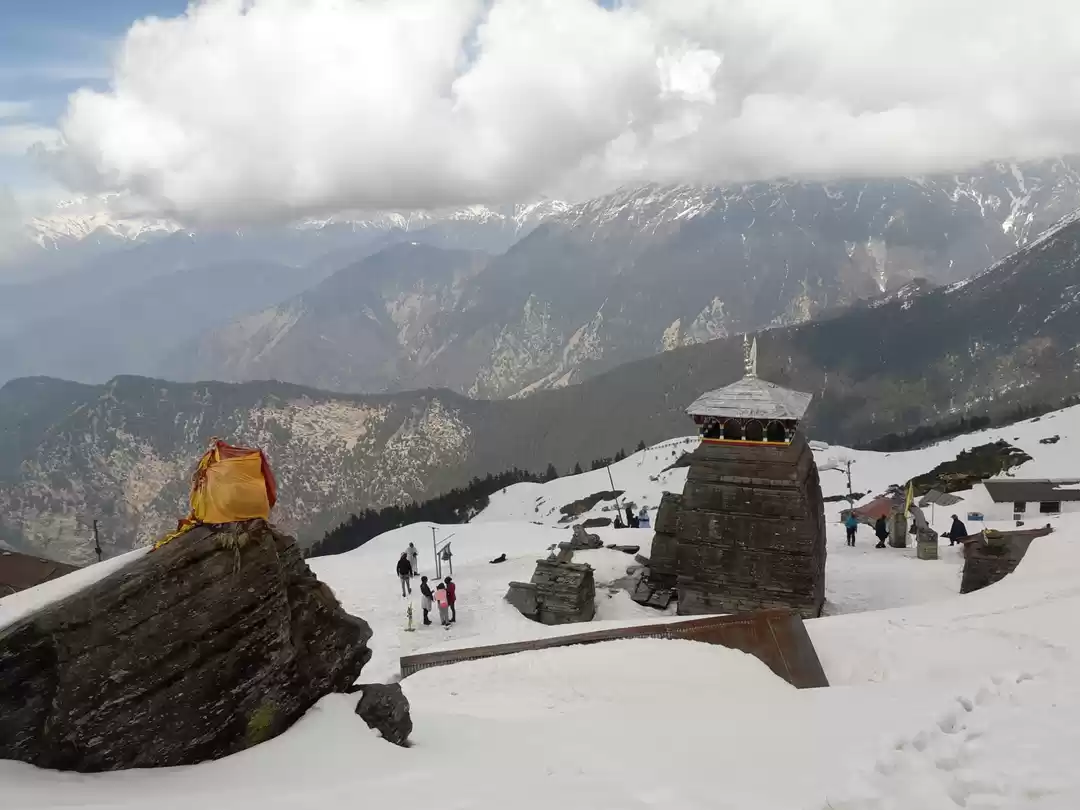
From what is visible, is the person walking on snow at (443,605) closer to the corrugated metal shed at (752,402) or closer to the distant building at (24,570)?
the corrugated metal shed at (752,402)

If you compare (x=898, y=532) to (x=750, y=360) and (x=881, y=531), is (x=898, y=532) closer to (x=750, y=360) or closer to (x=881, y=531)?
(x=881, y=531)

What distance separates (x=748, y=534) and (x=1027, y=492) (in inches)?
1207

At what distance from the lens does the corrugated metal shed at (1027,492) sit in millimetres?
40656

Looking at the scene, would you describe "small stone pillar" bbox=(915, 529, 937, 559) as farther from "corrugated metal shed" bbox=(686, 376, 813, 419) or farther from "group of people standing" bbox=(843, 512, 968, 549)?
"corrugated metal shed" bbox=(686, 376, 813, 419)

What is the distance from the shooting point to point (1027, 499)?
135 ft

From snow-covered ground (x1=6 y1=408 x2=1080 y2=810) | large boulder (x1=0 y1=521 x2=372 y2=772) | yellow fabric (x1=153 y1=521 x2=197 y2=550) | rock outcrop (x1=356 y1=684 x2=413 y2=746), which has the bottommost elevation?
snow-covered ground (x1=6 y1=408 x2=1080 y2=810)

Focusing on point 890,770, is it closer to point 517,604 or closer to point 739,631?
point 739,631

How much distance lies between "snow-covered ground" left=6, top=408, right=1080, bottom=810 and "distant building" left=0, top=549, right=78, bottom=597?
59.6ft

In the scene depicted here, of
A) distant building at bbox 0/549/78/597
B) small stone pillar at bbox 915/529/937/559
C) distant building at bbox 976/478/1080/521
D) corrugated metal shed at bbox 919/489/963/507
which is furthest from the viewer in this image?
corrugated metal shed at bbox 919/489/963/507

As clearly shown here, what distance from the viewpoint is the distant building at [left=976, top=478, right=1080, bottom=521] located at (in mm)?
40062

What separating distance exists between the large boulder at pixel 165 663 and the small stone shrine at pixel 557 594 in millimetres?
15683

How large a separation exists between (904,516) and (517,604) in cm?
1926

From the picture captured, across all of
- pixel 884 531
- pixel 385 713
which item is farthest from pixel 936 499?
pixel 385 713

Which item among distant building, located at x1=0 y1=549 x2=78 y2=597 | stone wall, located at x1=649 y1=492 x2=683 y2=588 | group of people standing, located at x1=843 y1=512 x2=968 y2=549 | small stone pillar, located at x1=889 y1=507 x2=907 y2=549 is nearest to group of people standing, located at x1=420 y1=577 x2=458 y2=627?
stone wall, located at x1=649 y1=492 x2=683 y2=588
